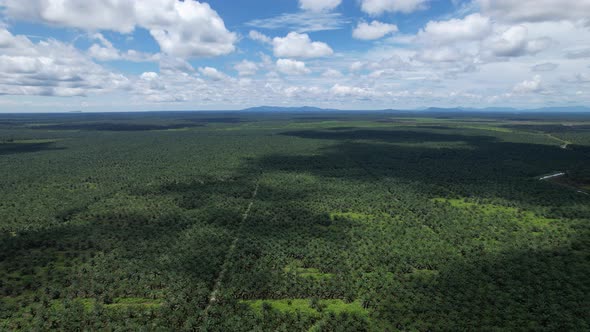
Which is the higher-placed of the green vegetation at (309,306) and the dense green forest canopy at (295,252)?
the dense green forest canopy at (295,252)

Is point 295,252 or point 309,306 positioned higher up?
point 295,252

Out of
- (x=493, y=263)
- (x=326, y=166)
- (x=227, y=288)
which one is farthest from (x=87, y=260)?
(x=326, y=166)

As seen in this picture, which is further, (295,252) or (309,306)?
(295,252)

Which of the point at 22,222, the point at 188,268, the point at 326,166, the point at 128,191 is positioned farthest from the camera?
the point at 326,166

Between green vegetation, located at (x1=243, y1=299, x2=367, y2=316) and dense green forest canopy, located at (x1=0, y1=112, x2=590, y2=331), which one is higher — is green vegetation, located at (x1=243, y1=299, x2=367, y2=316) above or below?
below

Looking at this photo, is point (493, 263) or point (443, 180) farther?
point (443, 180)

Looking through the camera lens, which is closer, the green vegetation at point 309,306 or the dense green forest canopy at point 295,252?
the dense green forest canopy at point 295,252

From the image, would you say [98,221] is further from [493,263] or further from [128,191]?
[493,263]

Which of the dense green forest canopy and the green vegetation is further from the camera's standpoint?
the green vegetation
